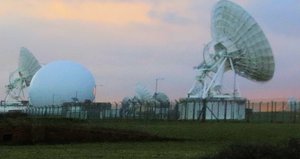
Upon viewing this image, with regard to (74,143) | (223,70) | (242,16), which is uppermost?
(242,16)

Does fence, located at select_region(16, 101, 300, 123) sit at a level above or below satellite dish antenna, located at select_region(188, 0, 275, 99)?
below

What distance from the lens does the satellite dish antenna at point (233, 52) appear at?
7188cm

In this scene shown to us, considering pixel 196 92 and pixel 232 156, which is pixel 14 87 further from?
pixel 232 156

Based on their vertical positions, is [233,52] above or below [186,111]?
above

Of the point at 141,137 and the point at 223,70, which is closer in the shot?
the point at 141,137

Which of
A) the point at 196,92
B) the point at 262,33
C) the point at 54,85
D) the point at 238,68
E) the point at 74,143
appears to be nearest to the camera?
the point at 74,143

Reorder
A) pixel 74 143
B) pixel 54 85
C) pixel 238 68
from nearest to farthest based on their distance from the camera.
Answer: pixel 74 143 → pixel 238 68 → pixel 54 85

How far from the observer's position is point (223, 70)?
270 ft

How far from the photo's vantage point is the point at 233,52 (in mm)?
78312

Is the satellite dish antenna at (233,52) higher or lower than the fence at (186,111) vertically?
higher

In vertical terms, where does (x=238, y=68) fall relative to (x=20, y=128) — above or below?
above

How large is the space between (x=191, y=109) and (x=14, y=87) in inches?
3024

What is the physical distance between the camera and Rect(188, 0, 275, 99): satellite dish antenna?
71875 millimetres

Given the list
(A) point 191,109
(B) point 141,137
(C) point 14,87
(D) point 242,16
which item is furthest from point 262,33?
(C) point 14,87
